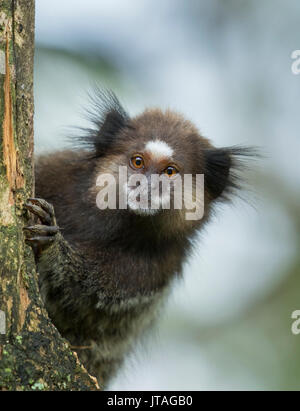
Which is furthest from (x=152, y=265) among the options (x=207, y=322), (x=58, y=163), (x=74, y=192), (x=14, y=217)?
(x=207, y=322)

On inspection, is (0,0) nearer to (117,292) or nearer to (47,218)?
(47,218)

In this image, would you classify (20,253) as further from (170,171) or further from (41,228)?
(170,171)

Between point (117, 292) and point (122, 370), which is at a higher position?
point (117, 292)

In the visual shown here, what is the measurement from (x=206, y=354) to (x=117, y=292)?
19.4 feet

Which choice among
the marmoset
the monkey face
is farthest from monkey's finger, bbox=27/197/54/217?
the monkey face

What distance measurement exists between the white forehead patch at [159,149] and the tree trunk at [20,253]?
2.18m

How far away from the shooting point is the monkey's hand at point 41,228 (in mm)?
4604

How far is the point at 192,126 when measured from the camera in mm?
7297

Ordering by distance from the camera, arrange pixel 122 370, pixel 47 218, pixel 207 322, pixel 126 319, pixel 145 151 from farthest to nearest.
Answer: pixel 207 322 → pixel 122 370 → pixel 126 319 → pixel 145 151 → pixel 47 218

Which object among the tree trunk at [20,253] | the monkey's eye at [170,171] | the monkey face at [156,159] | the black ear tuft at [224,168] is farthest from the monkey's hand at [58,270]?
the black ear tuft at [224,168]

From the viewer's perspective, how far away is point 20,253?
164 inches

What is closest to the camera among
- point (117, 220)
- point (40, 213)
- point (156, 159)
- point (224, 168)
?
point (40, 213)

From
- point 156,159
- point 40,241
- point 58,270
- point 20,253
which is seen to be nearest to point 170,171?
point 156,159

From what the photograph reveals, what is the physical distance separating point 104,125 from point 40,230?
234 cm
